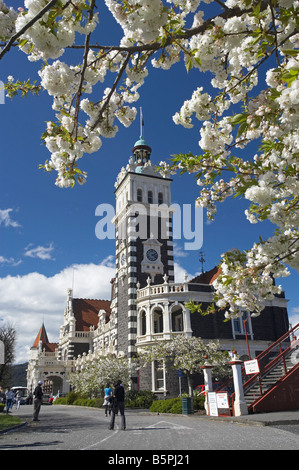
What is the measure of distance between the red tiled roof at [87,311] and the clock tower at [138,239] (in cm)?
1741

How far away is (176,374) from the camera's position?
28.1 m

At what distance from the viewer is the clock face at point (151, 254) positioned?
114 ft

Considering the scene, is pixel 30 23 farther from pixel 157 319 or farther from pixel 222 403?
pixel 157 319

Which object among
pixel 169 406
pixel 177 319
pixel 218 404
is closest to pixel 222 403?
pixel 218 404

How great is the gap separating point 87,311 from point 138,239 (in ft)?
79.2

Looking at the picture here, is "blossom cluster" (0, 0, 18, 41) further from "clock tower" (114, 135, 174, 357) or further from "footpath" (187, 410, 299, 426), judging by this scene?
"clock tower" (114, 135, 174, 357)

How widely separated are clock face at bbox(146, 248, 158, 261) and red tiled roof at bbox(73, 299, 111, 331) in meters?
18.9

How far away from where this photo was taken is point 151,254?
35.0m

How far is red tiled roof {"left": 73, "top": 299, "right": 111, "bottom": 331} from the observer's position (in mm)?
52312

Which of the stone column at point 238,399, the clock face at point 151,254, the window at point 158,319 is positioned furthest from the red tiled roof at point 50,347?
the stone column at point 238,399

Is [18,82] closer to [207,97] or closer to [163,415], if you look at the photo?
[207,97]
